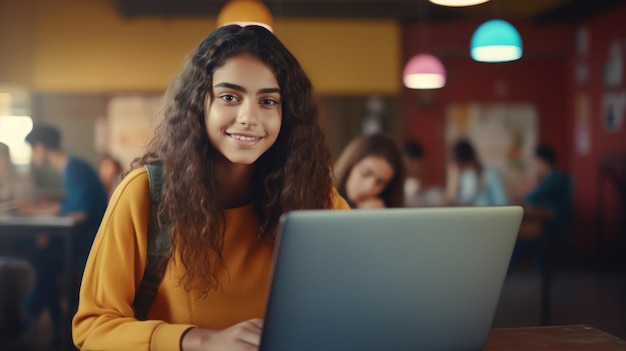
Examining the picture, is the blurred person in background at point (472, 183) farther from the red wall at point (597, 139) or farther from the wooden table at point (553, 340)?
the wooden table at point (553, 340)

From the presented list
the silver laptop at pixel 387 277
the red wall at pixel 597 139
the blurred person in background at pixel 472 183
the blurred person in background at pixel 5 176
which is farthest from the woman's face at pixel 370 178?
the red wall at pixel 597 139

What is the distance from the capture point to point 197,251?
1.38 meters

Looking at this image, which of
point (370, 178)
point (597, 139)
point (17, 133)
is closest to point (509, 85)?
point (597, 139)

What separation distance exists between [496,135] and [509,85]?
2.14ft

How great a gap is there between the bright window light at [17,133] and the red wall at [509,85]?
4.48 metres

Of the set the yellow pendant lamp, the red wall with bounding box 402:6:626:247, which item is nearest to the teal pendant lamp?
the yellow pendant lamp

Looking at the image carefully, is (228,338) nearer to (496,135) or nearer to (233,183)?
(233,183)

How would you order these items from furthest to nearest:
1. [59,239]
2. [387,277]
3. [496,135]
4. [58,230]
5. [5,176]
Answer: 1. [496,135]
2. [5,176]
3. [59,239]
4. [58,230]
5. [387,277]

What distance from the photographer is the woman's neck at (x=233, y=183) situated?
1.50 m

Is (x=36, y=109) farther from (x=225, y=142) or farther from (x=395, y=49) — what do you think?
(x=225, y=142)

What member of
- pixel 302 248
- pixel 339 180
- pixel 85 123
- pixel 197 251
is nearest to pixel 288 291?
pixel 302 248

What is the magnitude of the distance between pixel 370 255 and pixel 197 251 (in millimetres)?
449

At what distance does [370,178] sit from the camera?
3.18 m

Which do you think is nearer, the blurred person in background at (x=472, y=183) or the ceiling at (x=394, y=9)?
the blurred person in background at (x=472, y=183)
